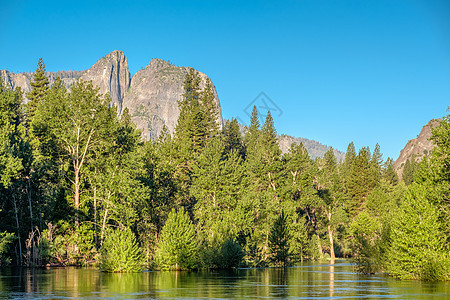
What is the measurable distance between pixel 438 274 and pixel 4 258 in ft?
141

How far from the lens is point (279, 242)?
60.7 m

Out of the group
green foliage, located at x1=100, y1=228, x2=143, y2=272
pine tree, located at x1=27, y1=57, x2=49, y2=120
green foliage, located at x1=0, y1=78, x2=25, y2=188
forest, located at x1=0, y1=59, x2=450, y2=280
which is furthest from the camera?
pine tree, located at x1=27, y1=57, x2=49, y2=120

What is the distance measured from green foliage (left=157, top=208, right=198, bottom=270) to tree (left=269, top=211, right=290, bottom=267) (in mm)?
15061

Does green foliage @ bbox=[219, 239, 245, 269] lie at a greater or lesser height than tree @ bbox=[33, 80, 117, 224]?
lesser

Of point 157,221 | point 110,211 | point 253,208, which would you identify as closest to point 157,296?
point 110,211

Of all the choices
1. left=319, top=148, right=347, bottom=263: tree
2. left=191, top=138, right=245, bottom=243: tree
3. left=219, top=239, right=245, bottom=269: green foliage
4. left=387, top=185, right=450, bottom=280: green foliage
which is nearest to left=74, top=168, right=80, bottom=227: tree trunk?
left=191, top=138, right=245, bottom=243: tree

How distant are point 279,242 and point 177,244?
18.8 metres

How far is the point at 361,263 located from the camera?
155ft

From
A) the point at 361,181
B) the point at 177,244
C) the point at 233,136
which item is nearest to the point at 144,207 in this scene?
the point at 177,244

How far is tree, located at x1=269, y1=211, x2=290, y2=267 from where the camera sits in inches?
2366

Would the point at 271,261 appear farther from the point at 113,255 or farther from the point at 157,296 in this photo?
the point at 157,296

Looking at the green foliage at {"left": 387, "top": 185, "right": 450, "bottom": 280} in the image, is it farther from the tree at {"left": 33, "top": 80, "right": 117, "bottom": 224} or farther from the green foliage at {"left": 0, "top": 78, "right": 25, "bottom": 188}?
the tree at {"left": 33, "top": 80, "right": 117, "bottom": 224}

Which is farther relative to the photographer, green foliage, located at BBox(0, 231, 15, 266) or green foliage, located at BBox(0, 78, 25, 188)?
green foliage, located at BBox(0, 78, 25, 188)

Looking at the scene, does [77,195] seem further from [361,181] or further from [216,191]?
[361,181]
